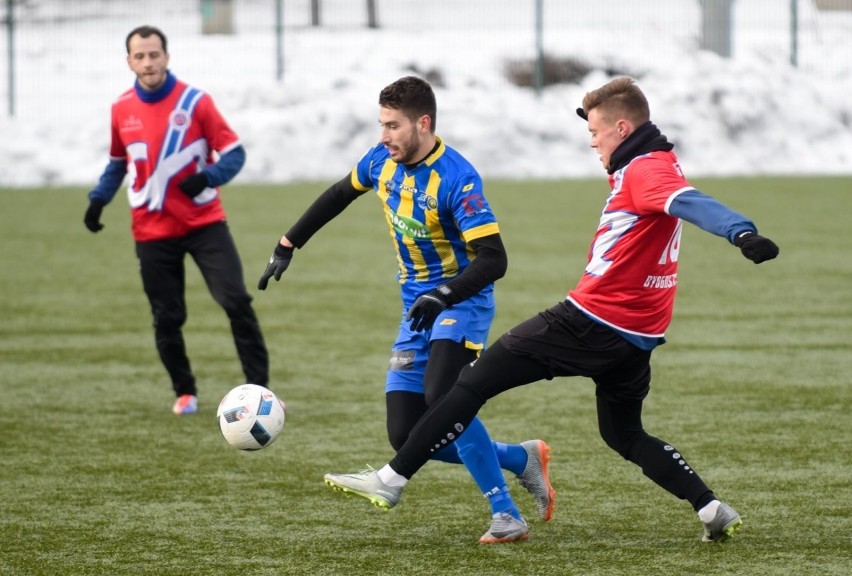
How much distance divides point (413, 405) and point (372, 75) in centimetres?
2146

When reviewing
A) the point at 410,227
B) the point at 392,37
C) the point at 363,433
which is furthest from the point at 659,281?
the point at 392,37

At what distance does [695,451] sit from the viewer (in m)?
7.25

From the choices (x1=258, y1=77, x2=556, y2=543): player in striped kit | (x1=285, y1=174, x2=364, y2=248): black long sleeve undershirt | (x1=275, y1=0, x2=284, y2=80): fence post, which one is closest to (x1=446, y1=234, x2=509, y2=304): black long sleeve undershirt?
(x1=258, y1=77, x2=556, y2=543): player in striped kit

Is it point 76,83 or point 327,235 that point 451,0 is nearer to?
point 76,83

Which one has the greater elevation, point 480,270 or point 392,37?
point 480,270

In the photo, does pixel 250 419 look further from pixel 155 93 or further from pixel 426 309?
pixel 155 93

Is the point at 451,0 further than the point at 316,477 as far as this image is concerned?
Yes

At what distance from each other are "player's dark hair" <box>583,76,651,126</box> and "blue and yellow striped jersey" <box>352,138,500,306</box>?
610mm

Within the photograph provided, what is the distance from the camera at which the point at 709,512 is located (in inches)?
214

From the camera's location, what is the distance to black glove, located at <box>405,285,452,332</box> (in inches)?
215

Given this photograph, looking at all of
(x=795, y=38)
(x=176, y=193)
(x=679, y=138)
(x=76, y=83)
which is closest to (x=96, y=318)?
(x=176, y=193)

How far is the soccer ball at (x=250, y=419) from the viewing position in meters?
6.32

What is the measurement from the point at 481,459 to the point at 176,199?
330 centimetres

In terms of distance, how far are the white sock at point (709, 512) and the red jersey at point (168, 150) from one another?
397 centimetres
